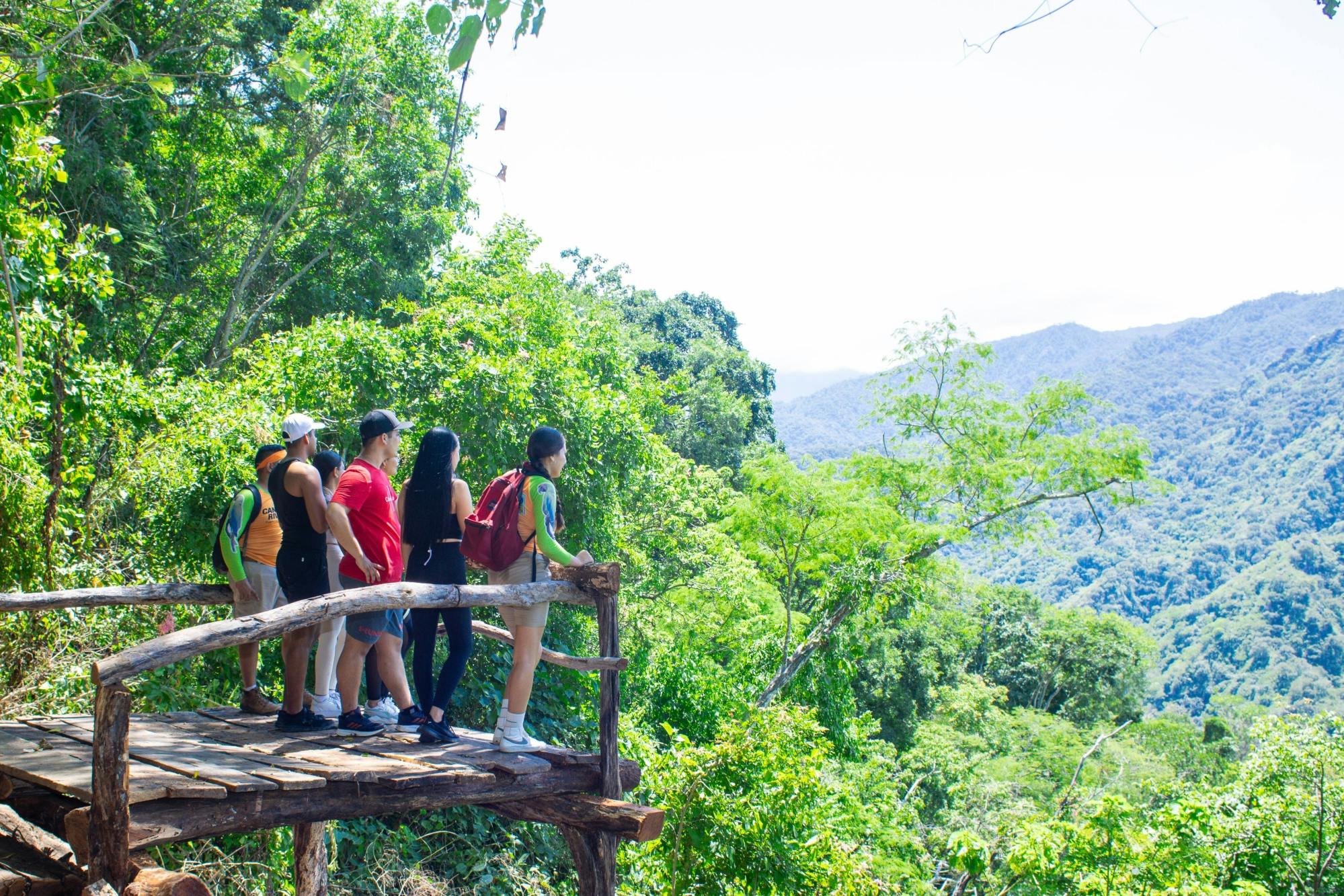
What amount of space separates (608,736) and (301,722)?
1.57 m

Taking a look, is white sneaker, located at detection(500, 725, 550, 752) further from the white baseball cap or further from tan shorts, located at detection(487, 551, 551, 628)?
the white baseball cap

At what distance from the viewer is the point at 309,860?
23.6 feet

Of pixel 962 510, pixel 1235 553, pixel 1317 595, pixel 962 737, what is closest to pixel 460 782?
pixel 962 510

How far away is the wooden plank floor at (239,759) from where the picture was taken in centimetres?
378

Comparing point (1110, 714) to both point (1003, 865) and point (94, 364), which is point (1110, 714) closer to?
point (1003, 865)

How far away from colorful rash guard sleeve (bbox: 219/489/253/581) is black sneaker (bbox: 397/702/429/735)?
1.11m

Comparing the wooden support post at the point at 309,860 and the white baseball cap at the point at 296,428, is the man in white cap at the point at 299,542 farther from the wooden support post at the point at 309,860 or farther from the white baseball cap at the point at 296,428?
the wooden support post at the point at 309,860

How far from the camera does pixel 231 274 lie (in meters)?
19.9

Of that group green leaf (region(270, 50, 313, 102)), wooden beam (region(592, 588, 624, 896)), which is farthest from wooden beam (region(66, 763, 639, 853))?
green leaf (region(270, 50, 313, 102))

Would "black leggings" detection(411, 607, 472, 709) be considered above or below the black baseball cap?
below

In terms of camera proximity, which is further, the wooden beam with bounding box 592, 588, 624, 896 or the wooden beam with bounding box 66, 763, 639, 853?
the wooden beam with bounding box 592, 588, 624, 896

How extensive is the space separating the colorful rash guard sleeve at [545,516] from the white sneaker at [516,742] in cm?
93

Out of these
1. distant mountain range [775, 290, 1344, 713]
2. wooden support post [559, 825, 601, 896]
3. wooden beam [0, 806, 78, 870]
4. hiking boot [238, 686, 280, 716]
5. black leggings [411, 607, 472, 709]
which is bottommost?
distant mountain range [775, 290, 1344, 713]

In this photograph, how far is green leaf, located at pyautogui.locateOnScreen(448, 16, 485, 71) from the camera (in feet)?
7.11
